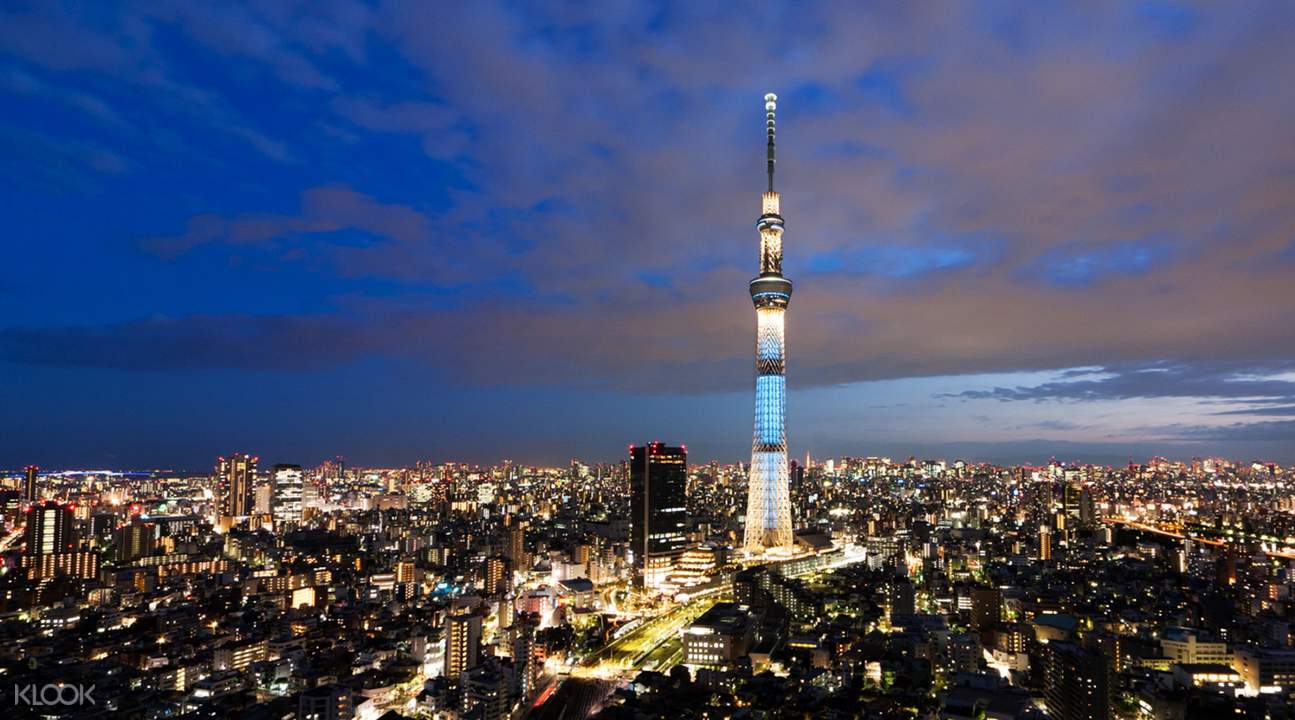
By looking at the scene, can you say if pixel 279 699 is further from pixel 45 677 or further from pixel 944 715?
pixel 944 715

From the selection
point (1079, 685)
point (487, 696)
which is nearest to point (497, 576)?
point (487, 696)

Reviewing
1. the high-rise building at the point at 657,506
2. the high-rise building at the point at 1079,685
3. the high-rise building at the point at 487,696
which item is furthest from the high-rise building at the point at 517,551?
the high-rise building at the point at 1079,685

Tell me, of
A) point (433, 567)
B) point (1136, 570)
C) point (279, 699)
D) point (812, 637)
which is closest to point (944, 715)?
A: point (812, 637)

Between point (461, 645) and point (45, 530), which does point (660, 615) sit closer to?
point (461, 645)

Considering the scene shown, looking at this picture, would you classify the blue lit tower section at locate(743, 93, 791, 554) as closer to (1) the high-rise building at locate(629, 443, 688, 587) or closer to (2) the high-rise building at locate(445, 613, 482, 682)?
(1) the high-rise building at locate(629, 443, 688, 587)

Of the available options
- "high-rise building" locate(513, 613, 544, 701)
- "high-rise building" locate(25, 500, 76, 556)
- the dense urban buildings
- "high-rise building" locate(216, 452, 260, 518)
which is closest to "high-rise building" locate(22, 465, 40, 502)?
the dense urban buildings

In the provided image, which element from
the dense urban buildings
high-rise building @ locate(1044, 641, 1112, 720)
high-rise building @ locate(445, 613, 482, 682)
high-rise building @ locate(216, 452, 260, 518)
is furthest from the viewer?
high-rise building @ locate(216, 452, 260, 518)
